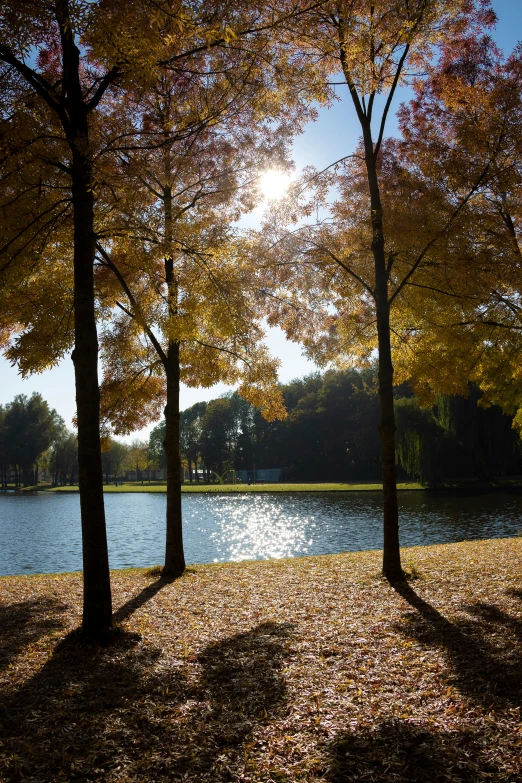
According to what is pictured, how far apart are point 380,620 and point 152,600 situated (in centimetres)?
356

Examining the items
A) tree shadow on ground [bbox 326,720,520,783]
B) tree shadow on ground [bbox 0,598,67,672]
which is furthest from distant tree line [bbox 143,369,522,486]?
tree shadow on ground [bbox 326,720,520,783]

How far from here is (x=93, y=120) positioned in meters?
7.41

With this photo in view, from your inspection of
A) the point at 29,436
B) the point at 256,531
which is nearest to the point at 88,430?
the point at 256,531

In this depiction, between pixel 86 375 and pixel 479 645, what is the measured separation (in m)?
5.08

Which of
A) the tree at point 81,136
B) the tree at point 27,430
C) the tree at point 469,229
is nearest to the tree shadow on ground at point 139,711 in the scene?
the tree at point 81,136

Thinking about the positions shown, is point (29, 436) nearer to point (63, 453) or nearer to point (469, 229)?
point (63, 453)

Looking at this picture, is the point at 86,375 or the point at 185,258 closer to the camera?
the point at 86,375

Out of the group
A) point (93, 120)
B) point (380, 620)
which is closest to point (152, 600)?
point (380, 620)

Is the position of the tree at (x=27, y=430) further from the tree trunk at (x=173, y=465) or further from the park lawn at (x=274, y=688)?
the park lawn at (x=274, y=688)

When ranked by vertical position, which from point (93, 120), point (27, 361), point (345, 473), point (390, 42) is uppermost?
point (390, 42)

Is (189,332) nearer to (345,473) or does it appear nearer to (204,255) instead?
(204,255)

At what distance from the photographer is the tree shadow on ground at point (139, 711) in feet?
10.9

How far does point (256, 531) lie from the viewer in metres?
24.0

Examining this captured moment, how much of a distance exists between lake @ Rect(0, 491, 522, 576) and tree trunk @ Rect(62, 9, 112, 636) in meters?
9.64
